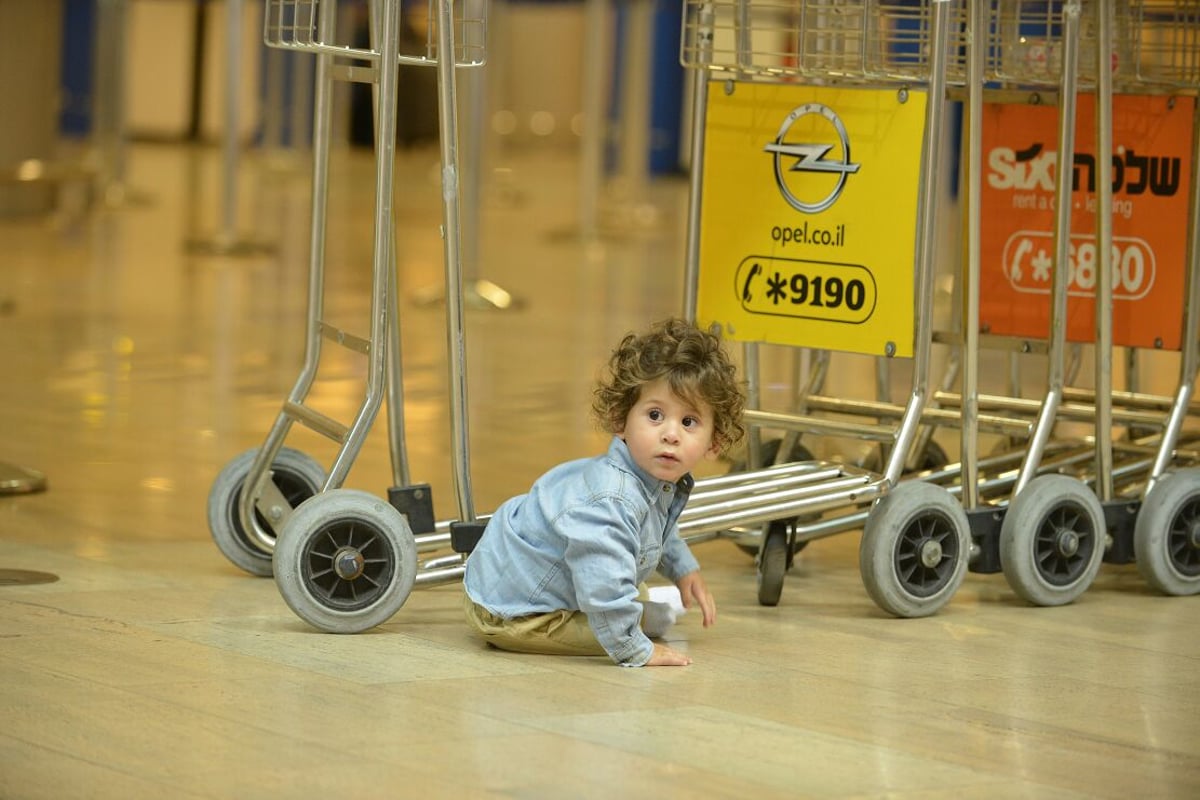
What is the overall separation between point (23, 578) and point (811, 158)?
1.71m

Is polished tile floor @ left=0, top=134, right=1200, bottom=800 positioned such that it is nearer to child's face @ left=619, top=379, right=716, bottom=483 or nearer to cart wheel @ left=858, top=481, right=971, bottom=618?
cart wheel @ left=858, top=481, right=971, bottom=618

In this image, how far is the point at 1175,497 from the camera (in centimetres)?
384

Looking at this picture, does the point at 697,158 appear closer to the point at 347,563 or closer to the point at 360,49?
the point at 360,49

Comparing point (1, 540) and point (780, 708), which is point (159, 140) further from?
point (780, 708)

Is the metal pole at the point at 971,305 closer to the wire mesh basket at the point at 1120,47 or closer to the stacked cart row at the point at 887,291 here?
the stacked cart row at the point at 887,291

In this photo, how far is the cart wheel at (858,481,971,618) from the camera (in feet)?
11.6

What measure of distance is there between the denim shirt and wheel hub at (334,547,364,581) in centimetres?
18

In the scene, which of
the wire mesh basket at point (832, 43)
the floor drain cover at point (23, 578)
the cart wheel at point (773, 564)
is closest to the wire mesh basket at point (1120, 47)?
the wire mesh basket at point (832, 43)

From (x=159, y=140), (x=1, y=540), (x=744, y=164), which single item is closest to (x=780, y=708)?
(x=744, y=164)

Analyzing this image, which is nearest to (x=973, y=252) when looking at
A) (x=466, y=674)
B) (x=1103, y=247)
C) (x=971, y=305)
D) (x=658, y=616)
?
(x=971, y=305)

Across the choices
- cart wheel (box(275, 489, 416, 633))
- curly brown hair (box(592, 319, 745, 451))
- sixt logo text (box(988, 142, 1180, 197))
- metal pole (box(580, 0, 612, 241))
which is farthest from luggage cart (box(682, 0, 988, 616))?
metal pole (box(580, 0, 612, 241))

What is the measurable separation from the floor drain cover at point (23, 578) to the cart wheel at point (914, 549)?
151cm

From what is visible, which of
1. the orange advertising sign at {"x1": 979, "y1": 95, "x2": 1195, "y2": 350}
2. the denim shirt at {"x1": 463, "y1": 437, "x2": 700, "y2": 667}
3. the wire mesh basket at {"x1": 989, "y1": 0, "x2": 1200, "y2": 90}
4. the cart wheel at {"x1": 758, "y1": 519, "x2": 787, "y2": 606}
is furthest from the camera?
the orange advertising sign at {"x1": 979, "y1": 95, "x2": 1195, "y2": 350}

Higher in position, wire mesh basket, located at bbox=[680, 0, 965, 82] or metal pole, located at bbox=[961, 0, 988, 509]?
wire mesh basket, located at bbox=[680, 0, 965, 82]
